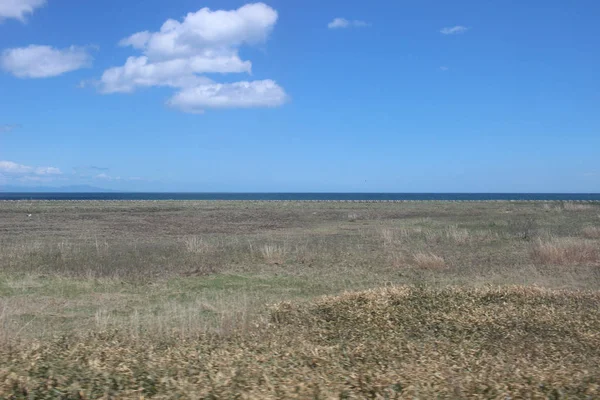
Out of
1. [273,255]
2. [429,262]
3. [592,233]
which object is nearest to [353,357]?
[429,262]

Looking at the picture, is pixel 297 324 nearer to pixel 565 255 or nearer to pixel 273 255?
pixel 273 255

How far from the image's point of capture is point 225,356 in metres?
5.41

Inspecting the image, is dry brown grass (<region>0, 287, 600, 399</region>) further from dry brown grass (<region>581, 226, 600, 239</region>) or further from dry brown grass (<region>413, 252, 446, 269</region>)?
dry brown grass (<region>581, 226, 600, 239</region>)

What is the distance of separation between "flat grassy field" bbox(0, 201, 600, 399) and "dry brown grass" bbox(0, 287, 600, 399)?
2 cm

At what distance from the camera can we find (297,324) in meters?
7.96

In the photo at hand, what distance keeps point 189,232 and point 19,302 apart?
1931 cm

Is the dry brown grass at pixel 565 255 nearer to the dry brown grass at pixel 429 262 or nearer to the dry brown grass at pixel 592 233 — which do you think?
the dry brown grass at pixel 429 262

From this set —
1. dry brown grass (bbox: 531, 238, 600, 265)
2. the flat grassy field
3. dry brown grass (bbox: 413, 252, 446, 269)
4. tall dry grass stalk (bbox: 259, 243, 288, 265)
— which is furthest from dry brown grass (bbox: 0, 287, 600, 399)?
tall dry grass stalk (bbox: 259, 243, 288, 265)

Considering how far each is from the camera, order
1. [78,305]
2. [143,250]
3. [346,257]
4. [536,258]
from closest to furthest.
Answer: [78,305] → [536,258] → [346,257] → [143,250]

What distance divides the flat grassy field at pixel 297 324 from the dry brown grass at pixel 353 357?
A: 0.02 m

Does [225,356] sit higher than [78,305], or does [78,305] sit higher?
[225,356]

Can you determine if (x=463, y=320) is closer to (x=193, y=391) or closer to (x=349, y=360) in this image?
(x=349, y=360)

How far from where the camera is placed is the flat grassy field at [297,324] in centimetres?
442

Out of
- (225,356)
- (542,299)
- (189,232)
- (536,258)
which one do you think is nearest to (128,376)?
(225,356)
